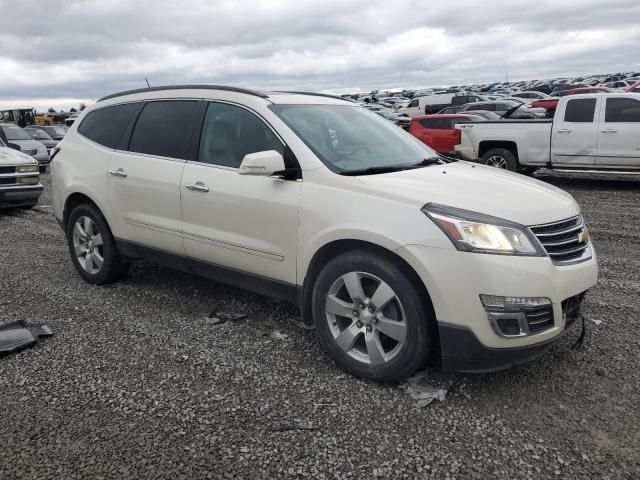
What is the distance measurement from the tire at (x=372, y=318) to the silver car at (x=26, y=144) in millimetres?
15045

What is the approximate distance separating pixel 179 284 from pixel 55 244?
2797 mm

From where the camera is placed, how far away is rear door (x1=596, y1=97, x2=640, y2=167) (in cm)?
1062

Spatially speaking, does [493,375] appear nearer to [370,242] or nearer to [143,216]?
[370,242]

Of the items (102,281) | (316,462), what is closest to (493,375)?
(316,462)

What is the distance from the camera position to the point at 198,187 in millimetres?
4113

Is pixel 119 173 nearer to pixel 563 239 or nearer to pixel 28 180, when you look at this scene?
pixel 563 239

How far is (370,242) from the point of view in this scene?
10.6 feet

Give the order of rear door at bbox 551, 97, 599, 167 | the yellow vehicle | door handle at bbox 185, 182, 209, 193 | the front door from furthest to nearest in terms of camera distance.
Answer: the yellow vehicle
rear door at bbox 551, 97, 599, 167
door handle at bbox 185, 182, 209, 193
the front door

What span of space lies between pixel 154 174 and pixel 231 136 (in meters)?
0.79

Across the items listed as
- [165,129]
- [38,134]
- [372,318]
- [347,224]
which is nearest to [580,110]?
[165,129]

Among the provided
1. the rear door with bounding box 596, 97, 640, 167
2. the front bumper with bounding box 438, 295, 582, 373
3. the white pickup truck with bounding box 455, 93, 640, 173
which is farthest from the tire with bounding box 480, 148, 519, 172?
the front bumper with bounding box 438, 295, 582, 373

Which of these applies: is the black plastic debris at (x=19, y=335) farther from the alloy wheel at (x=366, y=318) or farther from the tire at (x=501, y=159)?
the tire at (x=501, y=159)

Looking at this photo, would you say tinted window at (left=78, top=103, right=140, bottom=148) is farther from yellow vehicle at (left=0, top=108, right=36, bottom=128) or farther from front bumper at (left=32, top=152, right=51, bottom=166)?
yellow vehicle at (left=0, top=108, right=36, bottom=128)

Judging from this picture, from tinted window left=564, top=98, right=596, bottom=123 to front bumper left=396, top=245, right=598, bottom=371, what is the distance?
9.33 m
